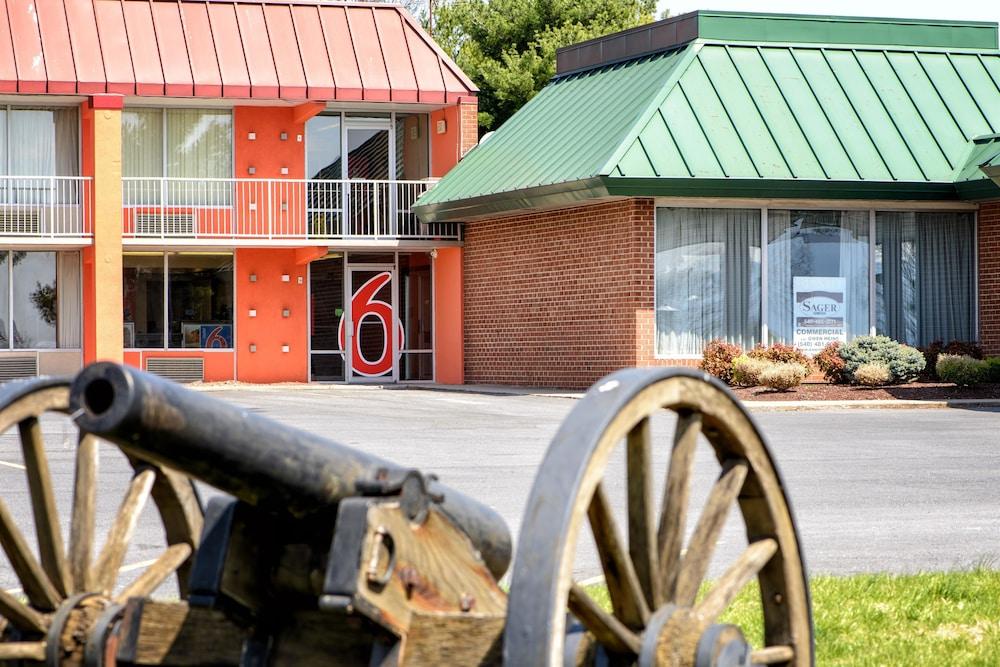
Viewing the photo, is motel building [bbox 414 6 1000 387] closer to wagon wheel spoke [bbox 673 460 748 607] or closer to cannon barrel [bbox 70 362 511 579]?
wagon wheel spoke [bbox 673 460 748 607]

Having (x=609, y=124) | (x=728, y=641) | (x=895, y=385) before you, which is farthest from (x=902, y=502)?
(x=609, y=124)

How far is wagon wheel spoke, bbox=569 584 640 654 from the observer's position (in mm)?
3494

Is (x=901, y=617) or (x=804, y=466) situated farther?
(x=804, y=466)

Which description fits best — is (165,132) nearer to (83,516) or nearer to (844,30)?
(844,30)

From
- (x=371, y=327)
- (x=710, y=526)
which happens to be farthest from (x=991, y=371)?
(x=710, y=526)

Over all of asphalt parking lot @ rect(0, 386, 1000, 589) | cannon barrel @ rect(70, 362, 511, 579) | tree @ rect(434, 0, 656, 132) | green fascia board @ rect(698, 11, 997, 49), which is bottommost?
asphalt parking lot @ rect(0, 386, 1000, 589)

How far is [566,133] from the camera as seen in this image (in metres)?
27.1

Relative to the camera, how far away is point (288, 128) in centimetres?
3108

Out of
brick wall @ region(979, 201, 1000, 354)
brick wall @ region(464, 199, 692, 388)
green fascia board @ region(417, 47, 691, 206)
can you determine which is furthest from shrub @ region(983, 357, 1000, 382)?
green fascia board @ region(417, 47, 691, 206)

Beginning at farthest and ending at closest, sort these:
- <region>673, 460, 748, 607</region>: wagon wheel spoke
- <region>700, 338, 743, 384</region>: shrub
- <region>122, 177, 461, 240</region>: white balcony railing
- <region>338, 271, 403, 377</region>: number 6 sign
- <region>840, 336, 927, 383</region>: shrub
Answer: <region>338, 271, 403, 377</region>: number 6 sign, <region>122, 177, 461, 240</region>: white balcony railing, <region>700, 338, 743, 384</region>: shrub, <region>840, 336, 927, 383</region>: shrub, <region>673, 460, 748, 607</region>: wagon wheel spoke

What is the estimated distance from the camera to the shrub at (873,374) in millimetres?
24000

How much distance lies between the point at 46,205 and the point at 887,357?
15695mm

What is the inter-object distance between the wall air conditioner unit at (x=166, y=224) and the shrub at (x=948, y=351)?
13.7 meters

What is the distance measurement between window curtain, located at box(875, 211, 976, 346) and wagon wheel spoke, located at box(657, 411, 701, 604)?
2324 cm
